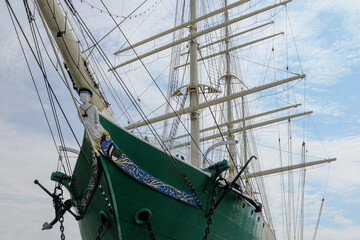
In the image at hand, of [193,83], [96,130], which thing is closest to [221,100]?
[193,83]

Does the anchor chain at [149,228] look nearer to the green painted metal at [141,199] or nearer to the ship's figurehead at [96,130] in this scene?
the green painted metal at [141,199]

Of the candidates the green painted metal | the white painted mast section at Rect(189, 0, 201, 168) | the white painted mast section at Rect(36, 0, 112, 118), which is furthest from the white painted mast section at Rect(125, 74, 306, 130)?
the white painted mast section at Rect(36, 0, 112, 118)

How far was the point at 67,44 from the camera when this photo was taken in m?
6.96

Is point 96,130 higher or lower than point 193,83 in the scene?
lower

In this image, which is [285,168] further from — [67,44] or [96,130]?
[67,44]

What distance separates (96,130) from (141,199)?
5.44 ft

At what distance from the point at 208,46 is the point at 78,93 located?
51.4ft

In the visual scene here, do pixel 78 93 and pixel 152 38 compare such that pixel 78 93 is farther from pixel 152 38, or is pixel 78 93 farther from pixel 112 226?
pixel 152 38

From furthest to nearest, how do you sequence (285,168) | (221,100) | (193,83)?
(285,168) → (193,83) → (221,100)

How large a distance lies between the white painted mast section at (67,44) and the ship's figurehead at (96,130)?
58cm

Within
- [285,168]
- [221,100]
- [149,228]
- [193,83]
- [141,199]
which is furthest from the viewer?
[285,168]

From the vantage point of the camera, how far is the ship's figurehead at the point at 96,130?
6.82 m

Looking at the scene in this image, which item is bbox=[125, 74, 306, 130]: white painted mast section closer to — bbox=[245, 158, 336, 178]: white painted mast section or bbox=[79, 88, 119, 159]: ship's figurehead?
bbox=[245, 158, 336, 178]: white painted mast section

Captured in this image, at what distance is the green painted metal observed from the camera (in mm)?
7012
